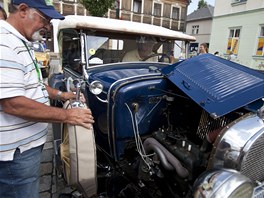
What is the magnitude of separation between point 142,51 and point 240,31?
1528 cm

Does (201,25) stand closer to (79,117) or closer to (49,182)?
(49,182)

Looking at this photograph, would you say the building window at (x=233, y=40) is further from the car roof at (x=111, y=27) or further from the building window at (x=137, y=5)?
the car roof at (x=111, y=27)

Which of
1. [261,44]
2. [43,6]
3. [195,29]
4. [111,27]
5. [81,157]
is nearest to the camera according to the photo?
[43,6]

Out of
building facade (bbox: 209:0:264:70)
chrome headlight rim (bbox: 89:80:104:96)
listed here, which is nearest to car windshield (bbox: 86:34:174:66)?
chrome headlight rim (bbox: 89:80:104:96)

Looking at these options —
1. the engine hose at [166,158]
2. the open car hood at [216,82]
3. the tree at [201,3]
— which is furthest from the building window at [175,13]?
the engine hose at [166,158]

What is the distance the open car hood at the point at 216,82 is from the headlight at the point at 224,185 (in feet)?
1.38

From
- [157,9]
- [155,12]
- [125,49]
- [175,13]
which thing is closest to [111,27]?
[125,49]

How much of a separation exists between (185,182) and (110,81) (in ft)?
3.76

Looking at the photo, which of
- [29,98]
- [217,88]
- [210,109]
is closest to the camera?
[29,98]

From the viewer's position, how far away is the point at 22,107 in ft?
4.27

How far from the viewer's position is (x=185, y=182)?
1.72 m

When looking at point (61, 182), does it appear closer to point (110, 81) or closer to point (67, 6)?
point (110, 81)

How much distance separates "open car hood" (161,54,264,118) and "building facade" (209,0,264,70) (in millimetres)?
13182

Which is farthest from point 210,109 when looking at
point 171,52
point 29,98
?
point 171,52
